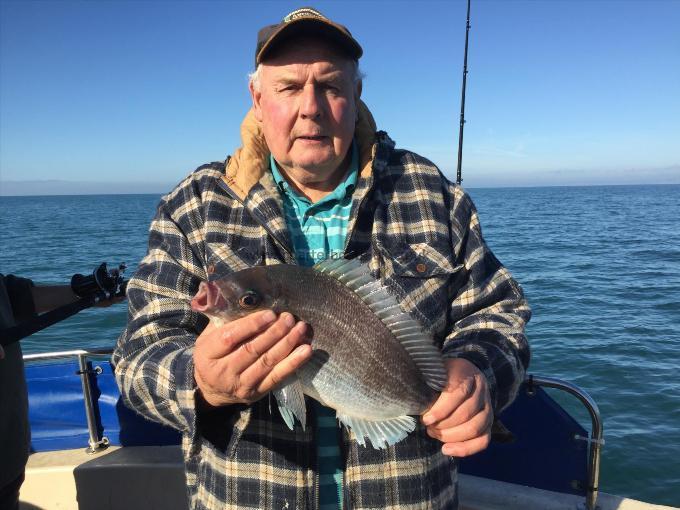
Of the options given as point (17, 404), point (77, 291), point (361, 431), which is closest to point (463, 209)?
point (361, 431)

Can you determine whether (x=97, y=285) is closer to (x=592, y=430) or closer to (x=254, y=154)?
(x=254, y=154)

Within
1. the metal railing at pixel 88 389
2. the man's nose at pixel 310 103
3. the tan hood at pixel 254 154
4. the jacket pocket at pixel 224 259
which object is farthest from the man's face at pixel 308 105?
the metal railing at pixel 88 389

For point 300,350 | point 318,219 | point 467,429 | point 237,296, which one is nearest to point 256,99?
point 318,219

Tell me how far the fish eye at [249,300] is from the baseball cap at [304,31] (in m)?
1.13

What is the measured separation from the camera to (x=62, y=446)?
447cm

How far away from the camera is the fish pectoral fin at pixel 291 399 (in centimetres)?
200

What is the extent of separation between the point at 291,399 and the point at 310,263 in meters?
0.72

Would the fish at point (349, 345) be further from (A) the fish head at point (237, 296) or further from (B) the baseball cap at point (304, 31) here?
(B) the baseball cap at point (304, 31)

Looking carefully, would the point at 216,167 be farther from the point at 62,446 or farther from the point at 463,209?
the point at 62,446

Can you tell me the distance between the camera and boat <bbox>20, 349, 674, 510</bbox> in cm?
363

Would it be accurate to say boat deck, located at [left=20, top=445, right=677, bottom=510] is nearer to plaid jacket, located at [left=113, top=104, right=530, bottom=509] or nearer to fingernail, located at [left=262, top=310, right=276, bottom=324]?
plaid jacket, located at [left=113, top=104, right=530, bottom=509]

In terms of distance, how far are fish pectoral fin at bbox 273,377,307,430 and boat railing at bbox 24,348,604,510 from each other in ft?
6.68

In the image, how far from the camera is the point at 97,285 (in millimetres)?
4359

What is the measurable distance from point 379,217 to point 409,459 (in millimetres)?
1119
